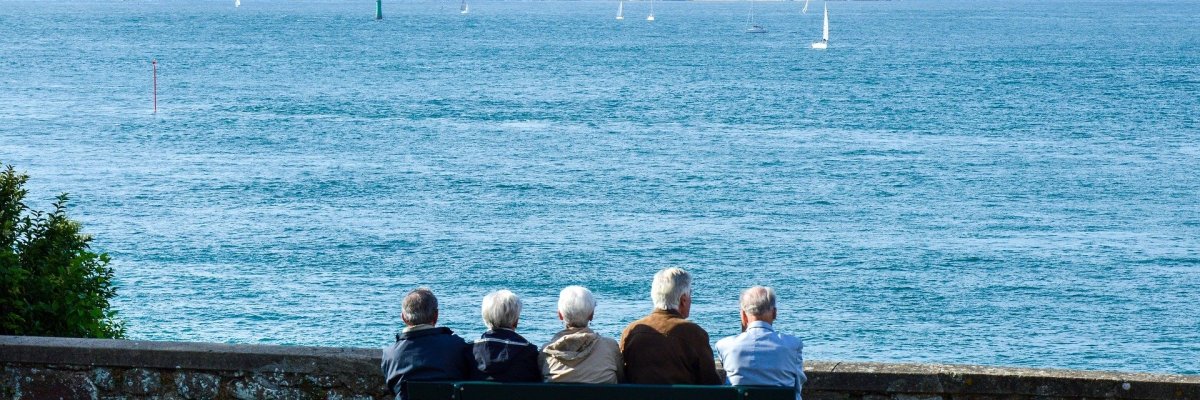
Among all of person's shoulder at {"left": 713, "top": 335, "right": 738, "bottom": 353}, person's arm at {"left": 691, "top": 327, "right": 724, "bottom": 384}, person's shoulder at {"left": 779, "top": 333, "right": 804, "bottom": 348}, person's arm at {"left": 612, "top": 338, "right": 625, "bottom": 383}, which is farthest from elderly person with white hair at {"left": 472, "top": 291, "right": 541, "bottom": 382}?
person's shoulder at {"left": 779, "top": 333, "right": 804, "bottom": 348}

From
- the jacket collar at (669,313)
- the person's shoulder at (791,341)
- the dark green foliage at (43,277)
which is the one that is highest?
the jacket collar at (669,313)

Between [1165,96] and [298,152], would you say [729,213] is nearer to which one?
[298,152]

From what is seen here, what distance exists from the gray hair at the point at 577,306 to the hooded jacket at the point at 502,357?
20 cm

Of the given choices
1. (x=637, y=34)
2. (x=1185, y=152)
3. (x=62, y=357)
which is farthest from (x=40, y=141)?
(x=637, y=34)

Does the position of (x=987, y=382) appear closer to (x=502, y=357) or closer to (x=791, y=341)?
(x=791, y=341)

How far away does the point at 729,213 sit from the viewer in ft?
150

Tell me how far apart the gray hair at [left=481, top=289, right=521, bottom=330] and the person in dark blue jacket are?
7.2 inches

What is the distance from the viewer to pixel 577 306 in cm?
584

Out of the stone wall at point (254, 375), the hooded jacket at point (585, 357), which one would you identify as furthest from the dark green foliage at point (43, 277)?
the hooded jacket at point (585, 357)

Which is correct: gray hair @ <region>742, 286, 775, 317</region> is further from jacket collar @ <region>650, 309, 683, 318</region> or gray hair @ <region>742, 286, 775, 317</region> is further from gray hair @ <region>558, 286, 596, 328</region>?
gray hair @ <region>558, 286, 596, 328</region>

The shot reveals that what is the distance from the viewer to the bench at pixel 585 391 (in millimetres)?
5523

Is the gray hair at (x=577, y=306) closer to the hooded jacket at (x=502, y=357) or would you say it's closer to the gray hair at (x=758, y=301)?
the hooded jacket at (x=502, y=357)

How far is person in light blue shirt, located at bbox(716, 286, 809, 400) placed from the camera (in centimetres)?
585

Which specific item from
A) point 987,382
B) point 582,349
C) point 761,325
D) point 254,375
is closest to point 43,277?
point 254,375
